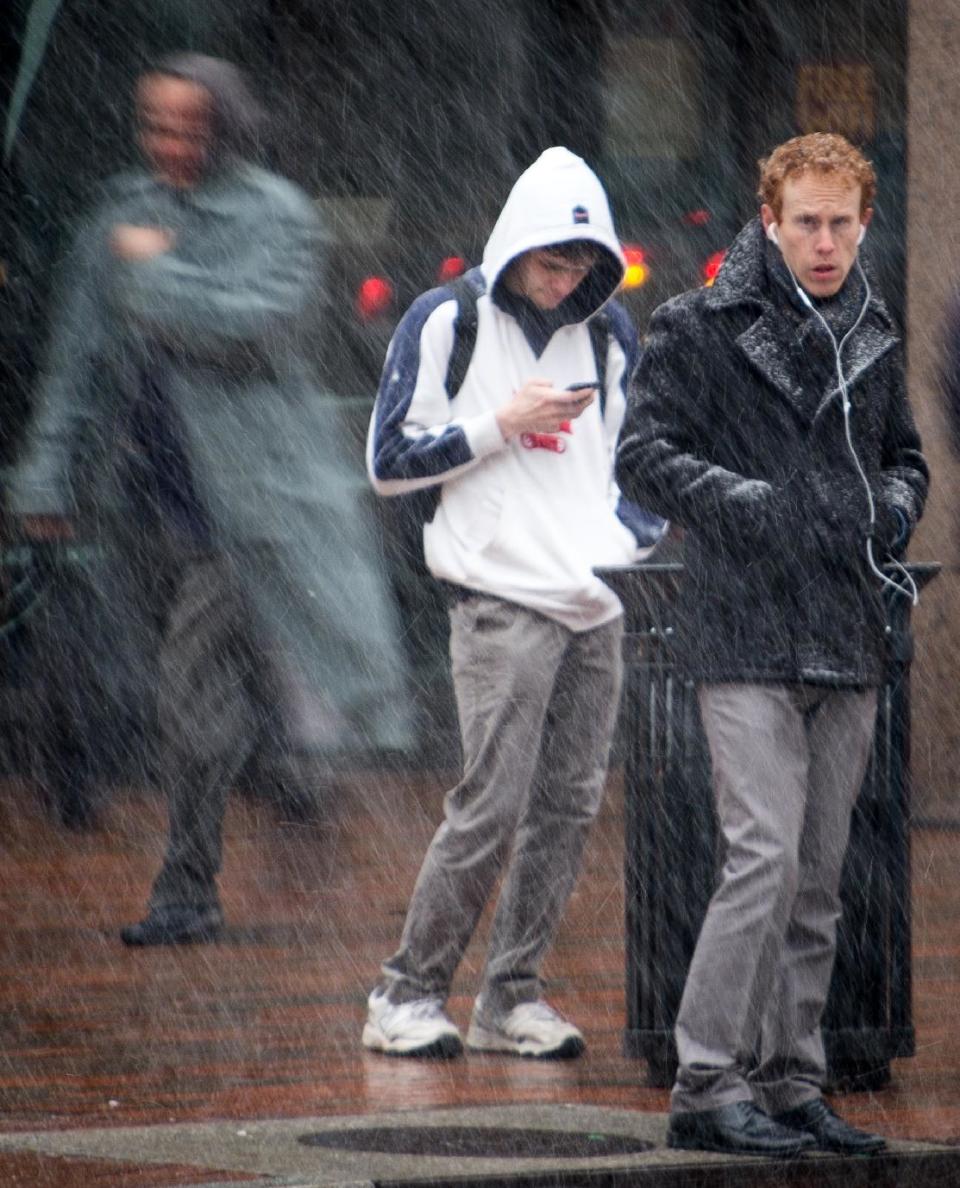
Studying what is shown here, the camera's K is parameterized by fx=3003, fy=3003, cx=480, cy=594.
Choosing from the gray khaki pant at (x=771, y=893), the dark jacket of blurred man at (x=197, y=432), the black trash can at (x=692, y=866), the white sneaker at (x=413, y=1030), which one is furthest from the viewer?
the dark jacket of blurred man at (x=197, y=432)

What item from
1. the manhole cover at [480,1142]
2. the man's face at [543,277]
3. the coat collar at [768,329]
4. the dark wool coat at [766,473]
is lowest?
the manhole cover at [480,1142]

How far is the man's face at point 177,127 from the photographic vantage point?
27.0 feet

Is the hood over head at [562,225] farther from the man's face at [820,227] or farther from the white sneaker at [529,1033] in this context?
the white sneaker at [529,1033]

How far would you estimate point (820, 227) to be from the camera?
595cm

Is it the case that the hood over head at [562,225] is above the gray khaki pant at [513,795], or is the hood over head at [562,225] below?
above

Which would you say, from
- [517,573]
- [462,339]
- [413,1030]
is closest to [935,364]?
[462,339]

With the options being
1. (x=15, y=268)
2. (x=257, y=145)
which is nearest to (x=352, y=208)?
(x=257, y=145)

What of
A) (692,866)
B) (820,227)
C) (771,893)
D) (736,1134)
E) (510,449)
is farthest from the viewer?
(510,449)

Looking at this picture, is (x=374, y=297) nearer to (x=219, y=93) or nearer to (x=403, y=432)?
(x=219, y=93)

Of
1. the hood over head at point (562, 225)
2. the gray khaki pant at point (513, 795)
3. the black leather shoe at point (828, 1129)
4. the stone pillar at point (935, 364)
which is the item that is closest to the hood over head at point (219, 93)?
the hood over head at point (562, 225)

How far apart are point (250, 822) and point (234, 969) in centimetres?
340

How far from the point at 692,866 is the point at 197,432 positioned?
7.60 feet

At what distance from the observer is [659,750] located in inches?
256

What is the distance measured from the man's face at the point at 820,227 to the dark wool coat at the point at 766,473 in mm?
66
